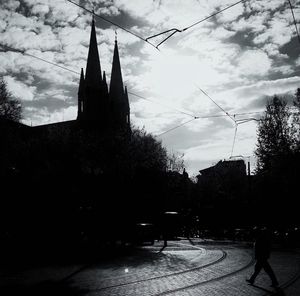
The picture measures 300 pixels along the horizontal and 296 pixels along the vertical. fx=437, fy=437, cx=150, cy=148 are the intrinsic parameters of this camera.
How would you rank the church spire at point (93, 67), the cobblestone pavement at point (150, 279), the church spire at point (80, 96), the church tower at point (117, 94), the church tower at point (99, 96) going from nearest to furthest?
the cobblestone pavement at point (150, 279), the church spire at point (93, 67), the church tower at point (99, 96), the church spire at point (80, 96), the church tower at point (117, 94)

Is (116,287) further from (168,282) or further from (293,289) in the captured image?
(293,289)

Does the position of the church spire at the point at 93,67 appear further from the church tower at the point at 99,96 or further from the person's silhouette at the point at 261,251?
the person's silhouette at the point at 261,251

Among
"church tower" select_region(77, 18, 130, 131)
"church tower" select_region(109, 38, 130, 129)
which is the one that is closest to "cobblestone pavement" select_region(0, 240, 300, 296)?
"church tower" select_region(77, 18, 130, 131)

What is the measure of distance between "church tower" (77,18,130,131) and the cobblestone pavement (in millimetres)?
49849

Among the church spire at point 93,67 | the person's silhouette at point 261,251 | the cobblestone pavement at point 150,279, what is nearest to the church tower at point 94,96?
the church spire at point 93,67

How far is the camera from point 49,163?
26172 mm

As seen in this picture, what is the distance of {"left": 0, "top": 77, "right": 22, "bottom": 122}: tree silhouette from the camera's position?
32.4 m

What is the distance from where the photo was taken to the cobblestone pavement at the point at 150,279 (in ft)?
32.7

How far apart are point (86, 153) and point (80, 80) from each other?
39.7 m

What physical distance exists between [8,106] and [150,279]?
2422cm

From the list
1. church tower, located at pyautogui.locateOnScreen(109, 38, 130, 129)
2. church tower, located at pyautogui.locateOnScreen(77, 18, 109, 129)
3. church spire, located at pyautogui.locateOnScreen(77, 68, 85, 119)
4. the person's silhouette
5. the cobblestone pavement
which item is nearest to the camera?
the cobblestone pavement

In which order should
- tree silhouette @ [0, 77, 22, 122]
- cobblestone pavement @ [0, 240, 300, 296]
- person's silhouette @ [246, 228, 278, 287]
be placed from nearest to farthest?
cobblestone pavement @ [0, 240, 300, 296], person's silhouette @ [246, 228, 278, 287], tree silhouette @ [0, 77, 22, 122]

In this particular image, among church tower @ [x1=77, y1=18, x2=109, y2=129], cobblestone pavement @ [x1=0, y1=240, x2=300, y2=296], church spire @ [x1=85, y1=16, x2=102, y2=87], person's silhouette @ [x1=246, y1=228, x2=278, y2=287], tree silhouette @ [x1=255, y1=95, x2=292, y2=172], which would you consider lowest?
cobblestone pavement @ [x1=0, y1=240, x2=300, y2=296]

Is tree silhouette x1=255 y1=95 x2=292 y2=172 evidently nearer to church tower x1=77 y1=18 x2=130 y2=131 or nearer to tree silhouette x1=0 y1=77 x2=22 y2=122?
tree silhouette x1=0 y1=77 x2=22 y2=122
